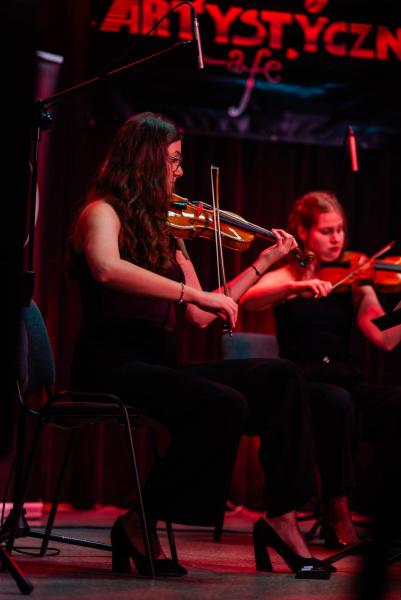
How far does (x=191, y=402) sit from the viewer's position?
200cm

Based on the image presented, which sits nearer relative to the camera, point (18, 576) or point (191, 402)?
point (18, 576)

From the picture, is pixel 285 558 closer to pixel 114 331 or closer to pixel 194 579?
pixel 194 579

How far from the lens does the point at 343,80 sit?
3996 millimetres

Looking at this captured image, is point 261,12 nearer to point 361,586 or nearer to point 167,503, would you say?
point 167,503

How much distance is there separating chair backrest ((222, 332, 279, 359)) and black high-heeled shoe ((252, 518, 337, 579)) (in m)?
1.17

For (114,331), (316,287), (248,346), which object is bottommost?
(248,346)

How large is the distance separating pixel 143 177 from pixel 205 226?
0.73ft

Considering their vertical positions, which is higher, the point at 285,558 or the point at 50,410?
the point at 50,410

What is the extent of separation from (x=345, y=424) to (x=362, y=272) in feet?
2.05

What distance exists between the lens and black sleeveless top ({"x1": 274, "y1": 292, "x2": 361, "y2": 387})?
306 cm

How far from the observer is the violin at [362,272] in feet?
10.3

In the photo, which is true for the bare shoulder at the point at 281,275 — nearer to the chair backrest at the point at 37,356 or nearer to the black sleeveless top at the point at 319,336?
the black sleeveless top at the point at 319,336

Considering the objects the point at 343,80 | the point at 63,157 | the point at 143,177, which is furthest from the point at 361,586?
the point at 343,80

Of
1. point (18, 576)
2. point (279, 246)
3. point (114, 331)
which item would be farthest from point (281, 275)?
point (18, 576)
